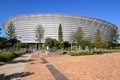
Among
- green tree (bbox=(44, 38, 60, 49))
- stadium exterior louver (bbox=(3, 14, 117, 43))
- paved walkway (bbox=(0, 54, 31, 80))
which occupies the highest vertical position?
stadium exterior louver (bbox=(3, 14, 117, 43))

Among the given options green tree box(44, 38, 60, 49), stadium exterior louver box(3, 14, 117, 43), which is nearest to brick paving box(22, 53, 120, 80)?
green tree box(44, 38, 60, 49)

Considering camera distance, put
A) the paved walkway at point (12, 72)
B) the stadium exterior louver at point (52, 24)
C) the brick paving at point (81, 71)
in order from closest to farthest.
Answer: the brick paving at point (81, 71)
the paved walkway at point (12, 72)
the stadium exterior louver at point (52, 24)

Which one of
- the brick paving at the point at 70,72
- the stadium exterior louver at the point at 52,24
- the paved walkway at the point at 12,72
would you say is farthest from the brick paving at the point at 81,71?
the stadium exterior louver at the point at 52,24

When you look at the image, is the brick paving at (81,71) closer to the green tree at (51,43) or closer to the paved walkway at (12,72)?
the paved walkway at (12,72)

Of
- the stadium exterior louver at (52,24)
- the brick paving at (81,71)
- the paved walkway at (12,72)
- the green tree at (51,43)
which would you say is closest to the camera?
the brick paving at (81,71)

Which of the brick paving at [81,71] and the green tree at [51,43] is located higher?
the green tree at [51,43]

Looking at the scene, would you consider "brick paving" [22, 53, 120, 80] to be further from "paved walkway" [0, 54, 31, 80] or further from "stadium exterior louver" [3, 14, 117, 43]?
"stadium exterior louver" [3, 14, 117, 43]

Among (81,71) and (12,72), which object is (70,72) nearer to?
(81,71)

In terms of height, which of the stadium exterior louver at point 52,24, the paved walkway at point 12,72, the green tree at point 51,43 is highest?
the stadium exterior louver at point 52,24

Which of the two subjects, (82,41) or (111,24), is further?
(111,24)

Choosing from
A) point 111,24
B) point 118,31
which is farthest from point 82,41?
point 111,24

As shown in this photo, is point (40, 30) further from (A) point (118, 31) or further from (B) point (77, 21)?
(B) point (77, 21)

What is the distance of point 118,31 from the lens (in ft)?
359

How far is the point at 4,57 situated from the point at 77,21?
12909cm
